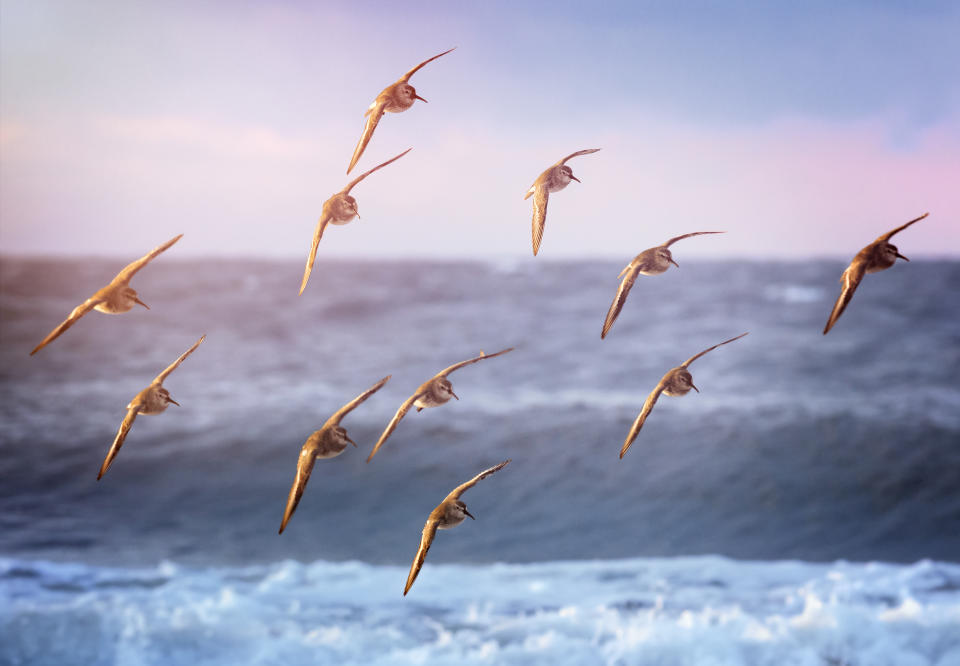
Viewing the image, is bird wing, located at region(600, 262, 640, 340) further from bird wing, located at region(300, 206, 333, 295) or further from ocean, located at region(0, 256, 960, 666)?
ocean, located at region(0, 256, 960, 666)

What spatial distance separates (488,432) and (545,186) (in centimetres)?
1116

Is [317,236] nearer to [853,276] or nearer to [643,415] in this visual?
[643,415]

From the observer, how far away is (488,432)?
41.1 feet

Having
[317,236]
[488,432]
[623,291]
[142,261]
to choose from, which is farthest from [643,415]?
[488,432]

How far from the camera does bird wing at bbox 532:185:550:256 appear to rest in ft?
4.13

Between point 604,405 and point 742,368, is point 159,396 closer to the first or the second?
point 604,405

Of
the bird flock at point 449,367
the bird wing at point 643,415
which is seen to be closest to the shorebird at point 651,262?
the bird flock at point 449,367

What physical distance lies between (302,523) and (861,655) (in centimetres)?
649

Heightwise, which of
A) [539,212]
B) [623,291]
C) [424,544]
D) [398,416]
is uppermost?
[539,212]

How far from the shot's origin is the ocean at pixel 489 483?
238 inches

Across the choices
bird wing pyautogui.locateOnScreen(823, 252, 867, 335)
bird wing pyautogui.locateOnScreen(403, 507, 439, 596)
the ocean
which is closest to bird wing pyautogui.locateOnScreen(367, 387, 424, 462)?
bird wing pyautogui.locateOnScreen(403, 507, 439, 596)

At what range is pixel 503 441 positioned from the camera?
40.5 ft

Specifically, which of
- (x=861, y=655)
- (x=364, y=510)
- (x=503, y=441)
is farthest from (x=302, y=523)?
(x=861, y=655)

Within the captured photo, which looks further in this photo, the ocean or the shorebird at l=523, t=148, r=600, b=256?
the ocean
